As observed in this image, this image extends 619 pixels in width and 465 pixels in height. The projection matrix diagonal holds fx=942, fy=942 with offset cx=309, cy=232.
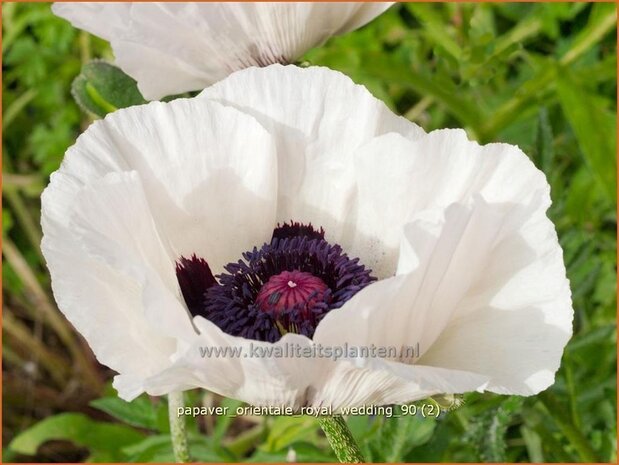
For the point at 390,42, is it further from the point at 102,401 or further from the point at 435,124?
the point at 102,401

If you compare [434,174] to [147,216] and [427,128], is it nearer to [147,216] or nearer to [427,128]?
[147,216]

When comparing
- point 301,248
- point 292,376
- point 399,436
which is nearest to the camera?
point 292,376

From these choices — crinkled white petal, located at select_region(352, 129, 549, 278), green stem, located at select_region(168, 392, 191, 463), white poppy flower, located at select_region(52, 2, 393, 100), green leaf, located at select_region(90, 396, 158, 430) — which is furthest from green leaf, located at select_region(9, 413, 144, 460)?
crinkled white petal, located at select_region(352, 129, 549, 278)

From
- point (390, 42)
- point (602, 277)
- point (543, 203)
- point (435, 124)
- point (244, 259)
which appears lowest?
point (543, 203)

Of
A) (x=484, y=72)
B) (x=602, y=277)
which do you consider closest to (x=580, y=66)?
(x=602, y=277)

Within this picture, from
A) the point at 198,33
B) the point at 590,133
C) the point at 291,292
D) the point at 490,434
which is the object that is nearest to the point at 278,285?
the point at 291,292

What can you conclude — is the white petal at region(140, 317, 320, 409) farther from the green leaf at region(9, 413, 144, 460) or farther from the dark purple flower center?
the green leaf at region(9, 413, 144, 460)

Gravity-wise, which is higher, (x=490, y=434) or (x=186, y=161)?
(x=186, y=161)
